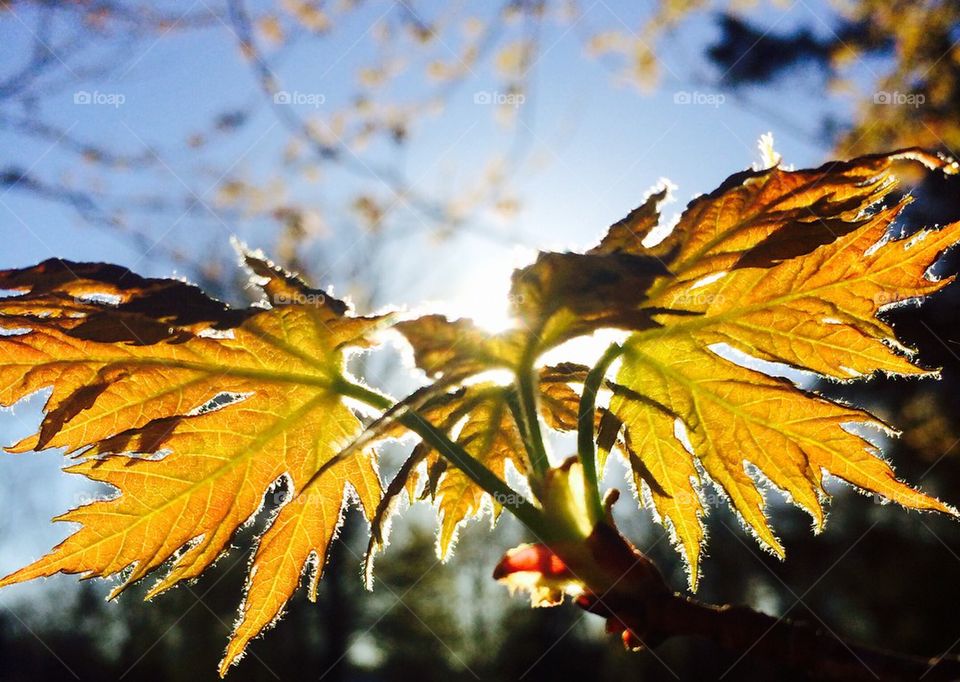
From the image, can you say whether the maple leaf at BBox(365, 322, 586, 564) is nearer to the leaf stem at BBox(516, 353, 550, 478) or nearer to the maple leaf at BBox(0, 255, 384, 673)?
Answer: the leaf stem at BBox(516, 353, 550, 478)

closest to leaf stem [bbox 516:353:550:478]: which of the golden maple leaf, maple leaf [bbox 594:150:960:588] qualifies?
the golden maple leaf

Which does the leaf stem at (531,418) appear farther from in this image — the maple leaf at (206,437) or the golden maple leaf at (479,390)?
the maple leaf at (206,437)

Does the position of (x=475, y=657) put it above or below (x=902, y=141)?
below

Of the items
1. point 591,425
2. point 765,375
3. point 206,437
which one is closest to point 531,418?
point 591,425

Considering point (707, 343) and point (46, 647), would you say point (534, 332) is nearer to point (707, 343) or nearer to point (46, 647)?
point (707, 343)

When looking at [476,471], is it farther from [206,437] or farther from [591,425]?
[206,437]

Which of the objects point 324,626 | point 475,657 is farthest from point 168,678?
point 475,657

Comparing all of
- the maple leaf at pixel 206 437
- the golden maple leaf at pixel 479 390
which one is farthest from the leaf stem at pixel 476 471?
the maple leaf at pixel 206 437
